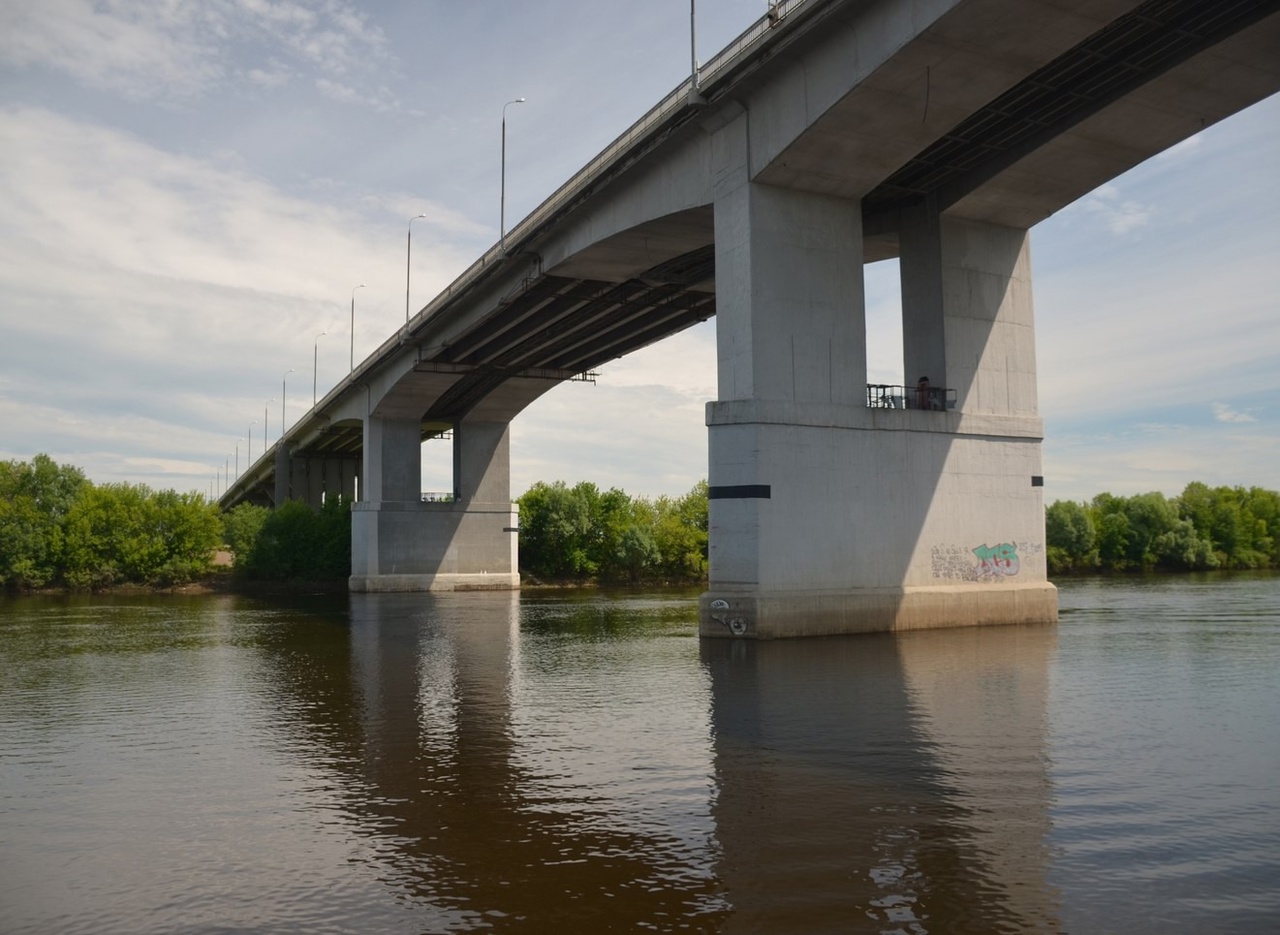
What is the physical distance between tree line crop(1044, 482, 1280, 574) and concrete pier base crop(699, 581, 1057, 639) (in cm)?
5788

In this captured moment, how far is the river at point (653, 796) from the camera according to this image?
771 centimetres

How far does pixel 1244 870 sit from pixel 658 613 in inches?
1515

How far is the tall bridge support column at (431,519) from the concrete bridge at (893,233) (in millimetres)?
39623

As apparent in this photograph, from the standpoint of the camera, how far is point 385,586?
74.4 m

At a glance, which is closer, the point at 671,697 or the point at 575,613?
the point at 671,697

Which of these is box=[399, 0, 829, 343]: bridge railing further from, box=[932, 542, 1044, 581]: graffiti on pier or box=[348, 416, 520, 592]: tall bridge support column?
box=[348, 416, 520, 592]: tall bridge support column

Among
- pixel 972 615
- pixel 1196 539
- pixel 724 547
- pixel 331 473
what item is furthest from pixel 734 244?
pixel 331 473

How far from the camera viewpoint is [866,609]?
30734 mm

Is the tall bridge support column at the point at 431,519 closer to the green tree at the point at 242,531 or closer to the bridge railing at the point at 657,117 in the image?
the green tree at the point at 242,531

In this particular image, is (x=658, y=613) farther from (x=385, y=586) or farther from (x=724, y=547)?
(x=385, y=586)

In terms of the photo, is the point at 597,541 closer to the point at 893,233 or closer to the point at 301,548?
the point at 301,548

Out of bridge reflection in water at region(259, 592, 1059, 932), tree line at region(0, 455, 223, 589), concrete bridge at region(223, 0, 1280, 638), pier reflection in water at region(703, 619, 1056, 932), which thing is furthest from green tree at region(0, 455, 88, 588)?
pier reflection in water at region(703, 619, 1056, 932)

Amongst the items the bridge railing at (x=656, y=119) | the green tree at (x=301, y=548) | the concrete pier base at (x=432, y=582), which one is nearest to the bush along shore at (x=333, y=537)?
the green tree at (x=301, y=548)

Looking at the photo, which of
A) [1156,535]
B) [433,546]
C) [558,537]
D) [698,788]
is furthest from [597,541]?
[698,788]
